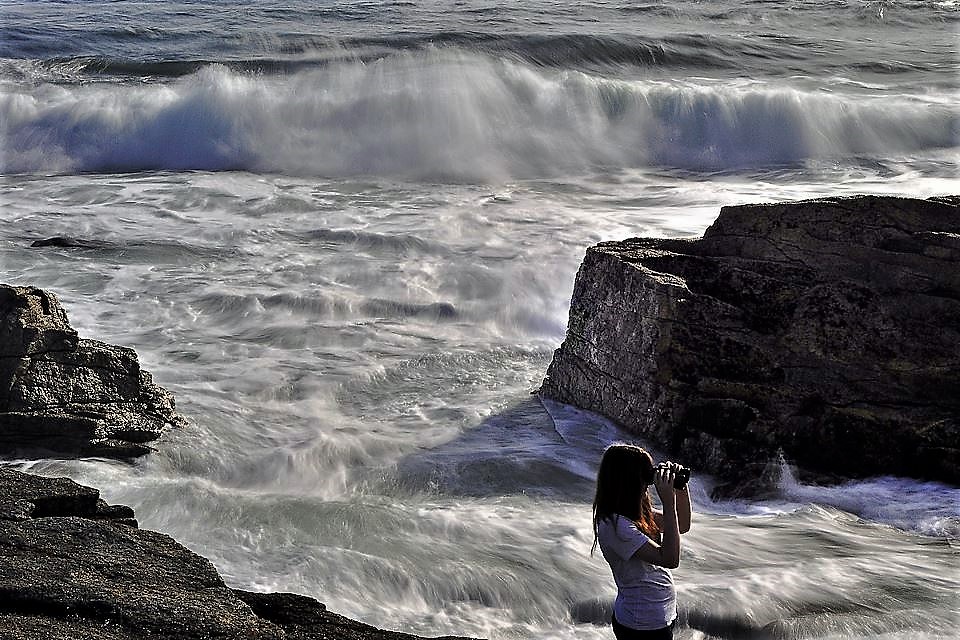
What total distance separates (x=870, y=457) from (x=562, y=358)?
211 cm

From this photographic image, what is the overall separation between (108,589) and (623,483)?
1.59 metres

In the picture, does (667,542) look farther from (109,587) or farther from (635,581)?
(109,587)

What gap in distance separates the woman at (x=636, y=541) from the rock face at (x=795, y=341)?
2520 millimetres

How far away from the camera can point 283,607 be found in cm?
363

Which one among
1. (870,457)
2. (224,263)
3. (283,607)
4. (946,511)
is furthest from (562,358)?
(224,263)

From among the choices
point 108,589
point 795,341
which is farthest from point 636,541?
point 795,341

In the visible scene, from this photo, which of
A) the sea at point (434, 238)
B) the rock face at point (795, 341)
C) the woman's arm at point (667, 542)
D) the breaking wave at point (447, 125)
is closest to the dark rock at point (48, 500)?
the sea at point (434, 238)

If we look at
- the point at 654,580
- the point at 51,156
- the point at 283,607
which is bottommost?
the point at 51,156

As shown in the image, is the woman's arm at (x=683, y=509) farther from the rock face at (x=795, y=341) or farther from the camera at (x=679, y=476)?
the rock face at (x=795, y=341)

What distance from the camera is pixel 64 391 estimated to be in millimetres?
6121

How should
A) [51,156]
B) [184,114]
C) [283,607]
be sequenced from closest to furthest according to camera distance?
1. [283,607]
2. [51,156]
3. [184,114]

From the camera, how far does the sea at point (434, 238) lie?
482cm

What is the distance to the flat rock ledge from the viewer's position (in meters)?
3.14

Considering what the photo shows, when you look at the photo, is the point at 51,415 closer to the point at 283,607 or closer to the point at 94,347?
the point at 94,347
